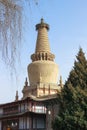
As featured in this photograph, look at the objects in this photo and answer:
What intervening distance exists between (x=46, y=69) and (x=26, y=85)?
17.8ft

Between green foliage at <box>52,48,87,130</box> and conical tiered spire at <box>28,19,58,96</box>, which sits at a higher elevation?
conical tiered spire at <box>28,19,58,96</box>

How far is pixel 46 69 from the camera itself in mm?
66312

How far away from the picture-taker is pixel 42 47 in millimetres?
69625

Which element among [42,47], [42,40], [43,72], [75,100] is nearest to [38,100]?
[43,72]

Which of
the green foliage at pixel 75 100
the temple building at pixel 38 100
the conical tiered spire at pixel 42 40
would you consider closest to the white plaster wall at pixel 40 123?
the temple building at pixel 38 100

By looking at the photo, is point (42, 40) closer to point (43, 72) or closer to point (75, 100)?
point (43, 72)

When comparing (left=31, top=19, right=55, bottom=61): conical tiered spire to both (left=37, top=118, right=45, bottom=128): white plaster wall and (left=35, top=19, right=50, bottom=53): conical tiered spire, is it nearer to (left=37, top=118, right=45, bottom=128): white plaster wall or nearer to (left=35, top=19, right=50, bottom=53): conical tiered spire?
(left=35, top=19, right=50, bottom=53): conical tiered spire

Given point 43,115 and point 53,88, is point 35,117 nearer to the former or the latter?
Result: point 43,115

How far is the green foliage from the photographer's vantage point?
1024 inches

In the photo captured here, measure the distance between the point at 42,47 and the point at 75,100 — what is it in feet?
142

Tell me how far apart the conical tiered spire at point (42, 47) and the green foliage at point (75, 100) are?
129 feet

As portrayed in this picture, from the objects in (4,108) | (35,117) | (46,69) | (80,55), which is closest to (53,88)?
(46,69)

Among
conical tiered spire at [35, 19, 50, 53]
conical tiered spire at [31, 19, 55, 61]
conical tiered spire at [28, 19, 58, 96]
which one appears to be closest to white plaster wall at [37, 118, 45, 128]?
conical tiered spire at [28, 19, 58, 96]

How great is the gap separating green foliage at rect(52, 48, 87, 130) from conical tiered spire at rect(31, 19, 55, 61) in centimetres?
3932
